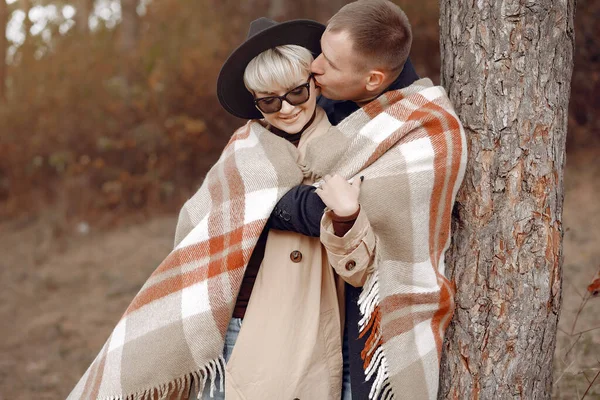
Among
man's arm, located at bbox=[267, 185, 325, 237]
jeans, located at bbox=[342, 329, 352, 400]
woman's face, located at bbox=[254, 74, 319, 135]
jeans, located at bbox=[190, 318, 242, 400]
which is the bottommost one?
jeans, located at bbox=[342, 329, 352, 400]

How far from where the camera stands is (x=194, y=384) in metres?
2.72

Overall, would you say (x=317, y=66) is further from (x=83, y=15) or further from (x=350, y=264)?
(x=83, y=15)

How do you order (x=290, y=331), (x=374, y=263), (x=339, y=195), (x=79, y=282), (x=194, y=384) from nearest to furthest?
(x=339, y=195)
(x=374, y=263)
(x=290, y=331)
(x=194, y=384)
(x=79, y=282)

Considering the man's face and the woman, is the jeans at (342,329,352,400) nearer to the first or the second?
the woman

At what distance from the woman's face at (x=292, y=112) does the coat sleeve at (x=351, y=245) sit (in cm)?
50

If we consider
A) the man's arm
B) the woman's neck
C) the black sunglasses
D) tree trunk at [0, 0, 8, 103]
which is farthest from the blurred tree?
the man's arm

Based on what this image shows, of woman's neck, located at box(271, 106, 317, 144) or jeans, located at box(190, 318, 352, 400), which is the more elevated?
woman's neck, located at box(271, 106, 317, 144)

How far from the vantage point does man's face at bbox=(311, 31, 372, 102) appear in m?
2.55

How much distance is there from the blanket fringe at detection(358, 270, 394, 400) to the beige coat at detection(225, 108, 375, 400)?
6cm

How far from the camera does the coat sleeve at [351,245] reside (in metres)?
2.25

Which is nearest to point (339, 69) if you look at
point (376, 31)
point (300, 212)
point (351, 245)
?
point (376, 31)

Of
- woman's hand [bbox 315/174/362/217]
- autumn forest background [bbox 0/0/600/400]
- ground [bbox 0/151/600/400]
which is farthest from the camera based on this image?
autumn forest background [bbox 0/0/600/400]

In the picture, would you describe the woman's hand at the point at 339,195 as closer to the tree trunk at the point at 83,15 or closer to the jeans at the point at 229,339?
the jeans at the point at 229,339

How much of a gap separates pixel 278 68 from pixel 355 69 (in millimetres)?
284
